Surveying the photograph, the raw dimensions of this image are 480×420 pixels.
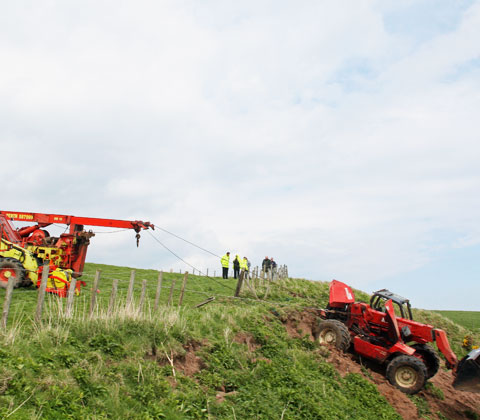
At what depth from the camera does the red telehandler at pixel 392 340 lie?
11.9 meters

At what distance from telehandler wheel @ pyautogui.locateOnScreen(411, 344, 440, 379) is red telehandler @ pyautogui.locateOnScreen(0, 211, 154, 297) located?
12.3 meters

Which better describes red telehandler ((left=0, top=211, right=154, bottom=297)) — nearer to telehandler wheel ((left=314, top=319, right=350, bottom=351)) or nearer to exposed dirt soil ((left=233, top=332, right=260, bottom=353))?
exposed dirt soil ((left=233, top=332, right=260, bottom=353))

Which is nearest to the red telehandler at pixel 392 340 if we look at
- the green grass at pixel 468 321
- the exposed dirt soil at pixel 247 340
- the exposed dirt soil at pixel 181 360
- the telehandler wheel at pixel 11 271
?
the exposed dirt soil at pixel 247 340

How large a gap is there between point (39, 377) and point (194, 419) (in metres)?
2.61

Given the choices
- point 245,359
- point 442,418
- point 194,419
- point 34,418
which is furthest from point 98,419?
point 442,418

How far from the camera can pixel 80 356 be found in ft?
25.7

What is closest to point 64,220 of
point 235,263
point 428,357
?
point 235,263

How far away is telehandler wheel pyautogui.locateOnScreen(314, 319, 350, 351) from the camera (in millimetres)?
13172

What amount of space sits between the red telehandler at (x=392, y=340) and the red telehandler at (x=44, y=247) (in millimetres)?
9805

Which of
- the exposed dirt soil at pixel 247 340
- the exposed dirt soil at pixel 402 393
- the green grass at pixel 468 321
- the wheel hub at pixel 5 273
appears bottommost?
the exposed dirt soil at pixel 402 393

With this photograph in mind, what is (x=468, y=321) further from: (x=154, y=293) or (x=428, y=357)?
(x=154, y=293)

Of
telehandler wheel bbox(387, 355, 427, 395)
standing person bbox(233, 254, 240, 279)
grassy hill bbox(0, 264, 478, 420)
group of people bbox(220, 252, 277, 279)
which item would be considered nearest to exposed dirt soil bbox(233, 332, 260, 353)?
grassy hill bbox(0, 264, 478, 420)

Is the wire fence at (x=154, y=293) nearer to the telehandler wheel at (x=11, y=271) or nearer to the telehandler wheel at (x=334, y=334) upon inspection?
the telehandler wheel at (x=11, y=271)

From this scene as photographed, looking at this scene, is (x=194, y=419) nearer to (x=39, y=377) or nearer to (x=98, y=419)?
(x=98, y=419)
